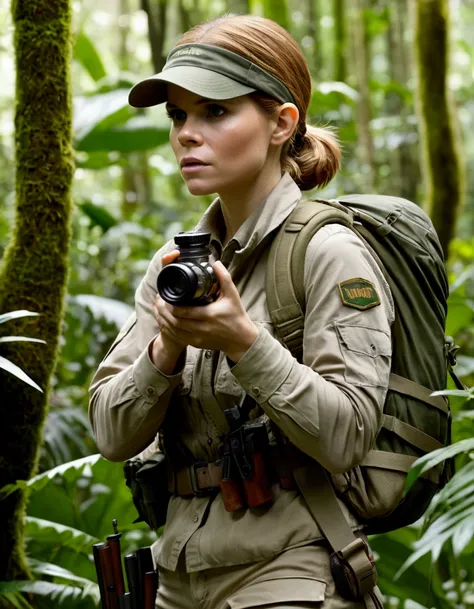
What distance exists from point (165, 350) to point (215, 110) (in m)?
0.66

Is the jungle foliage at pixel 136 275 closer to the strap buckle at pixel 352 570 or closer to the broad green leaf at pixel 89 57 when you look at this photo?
the broad green leaf at pixel 89 57

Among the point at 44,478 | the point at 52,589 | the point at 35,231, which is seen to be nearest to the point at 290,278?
the point at 44,478

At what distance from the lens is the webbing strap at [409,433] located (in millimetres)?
2461

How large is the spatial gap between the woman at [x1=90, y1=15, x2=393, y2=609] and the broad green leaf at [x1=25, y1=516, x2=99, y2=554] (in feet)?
4.64

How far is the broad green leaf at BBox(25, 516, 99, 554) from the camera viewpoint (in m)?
3.88

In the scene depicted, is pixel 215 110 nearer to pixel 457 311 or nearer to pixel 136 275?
pixel 457 311

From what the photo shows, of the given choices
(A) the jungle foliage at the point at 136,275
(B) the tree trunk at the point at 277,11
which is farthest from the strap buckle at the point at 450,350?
(B) the tree trunk at the point at 277,11

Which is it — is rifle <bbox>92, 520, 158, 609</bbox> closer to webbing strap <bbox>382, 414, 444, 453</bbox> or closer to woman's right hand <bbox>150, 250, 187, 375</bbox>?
woman's right hand <bbox>150, 250, 187, 375</bbox>

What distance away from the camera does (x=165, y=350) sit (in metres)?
2.36

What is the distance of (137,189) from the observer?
1348 centimetres

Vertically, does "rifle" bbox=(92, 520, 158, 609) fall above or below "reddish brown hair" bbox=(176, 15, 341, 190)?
below

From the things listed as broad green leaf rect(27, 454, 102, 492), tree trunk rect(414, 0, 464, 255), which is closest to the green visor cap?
broad green leaf rect(27, 454, 102, 492)

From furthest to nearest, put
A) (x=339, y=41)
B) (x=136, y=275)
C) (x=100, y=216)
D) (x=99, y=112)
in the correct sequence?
(x=339, y=41), (x=136, y=275), (x=100, y=216), (x=99, y=112)

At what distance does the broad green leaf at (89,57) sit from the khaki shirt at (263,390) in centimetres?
575
